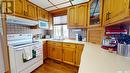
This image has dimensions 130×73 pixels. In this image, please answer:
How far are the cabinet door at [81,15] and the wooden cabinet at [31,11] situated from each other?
→ 1.50 meters

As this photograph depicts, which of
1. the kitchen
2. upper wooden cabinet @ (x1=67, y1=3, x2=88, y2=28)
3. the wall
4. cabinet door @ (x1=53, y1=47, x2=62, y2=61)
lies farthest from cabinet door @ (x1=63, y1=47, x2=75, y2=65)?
upper wooden cabinet @ (x1=67, y1=3, x2=88, y2=28)

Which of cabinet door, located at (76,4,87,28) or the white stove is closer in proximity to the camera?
the white stove

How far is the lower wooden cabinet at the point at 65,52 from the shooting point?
2408mm

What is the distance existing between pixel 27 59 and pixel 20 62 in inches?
6.6

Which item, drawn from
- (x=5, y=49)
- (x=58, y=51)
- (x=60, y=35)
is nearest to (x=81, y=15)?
(x=60, y=35)

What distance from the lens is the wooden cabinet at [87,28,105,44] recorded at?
5.95 ft

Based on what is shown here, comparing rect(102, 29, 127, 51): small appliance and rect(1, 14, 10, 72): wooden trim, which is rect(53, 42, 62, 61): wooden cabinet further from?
rect(102, 29, 127, 51): small appliance

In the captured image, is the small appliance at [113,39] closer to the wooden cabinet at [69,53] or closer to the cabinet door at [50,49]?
the wooden cabinet at [69,53]

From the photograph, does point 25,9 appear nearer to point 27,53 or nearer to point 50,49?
point 27,53

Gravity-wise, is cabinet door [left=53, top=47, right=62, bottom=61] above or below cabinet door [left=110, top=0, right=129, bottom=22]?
below

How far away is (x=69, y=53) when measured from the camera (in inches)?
102

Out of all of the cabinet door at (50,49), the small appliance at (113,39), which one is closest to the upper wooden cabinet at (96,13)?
the small appliance at (113,39)

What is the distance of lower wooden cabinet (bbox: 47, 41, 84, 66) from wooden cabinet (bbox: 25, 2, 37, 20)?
1.12 meters

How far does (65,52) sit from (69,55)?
0.18 metres
